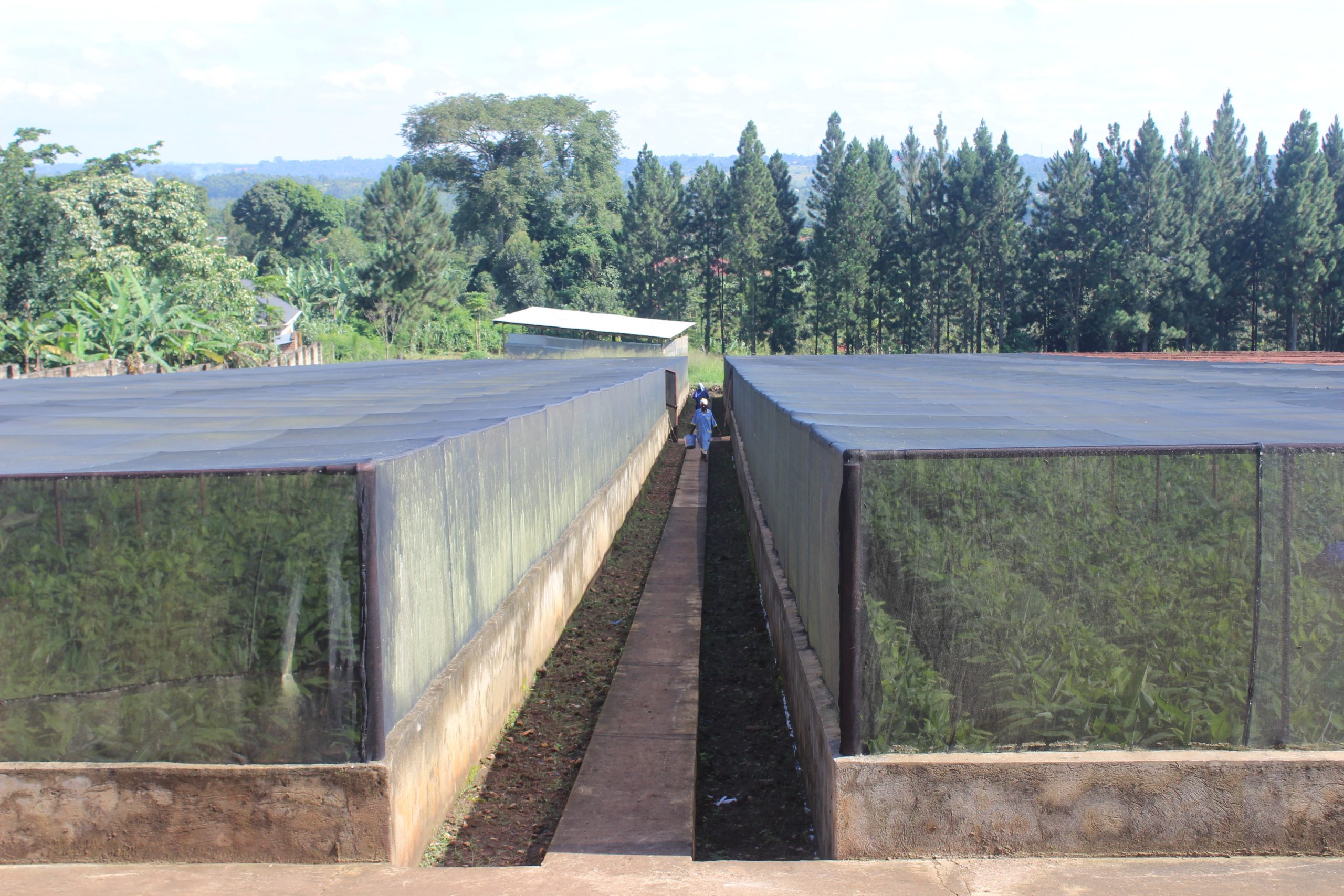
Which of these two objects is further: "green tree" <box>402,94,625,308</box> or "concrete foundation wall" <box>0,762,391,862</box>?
"green tree" <box>402,94,625,308</box>

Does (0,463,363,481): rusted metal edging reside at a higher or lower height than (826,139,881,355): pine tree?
lower

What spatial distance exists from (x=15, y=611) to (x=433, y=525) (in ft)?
6.39

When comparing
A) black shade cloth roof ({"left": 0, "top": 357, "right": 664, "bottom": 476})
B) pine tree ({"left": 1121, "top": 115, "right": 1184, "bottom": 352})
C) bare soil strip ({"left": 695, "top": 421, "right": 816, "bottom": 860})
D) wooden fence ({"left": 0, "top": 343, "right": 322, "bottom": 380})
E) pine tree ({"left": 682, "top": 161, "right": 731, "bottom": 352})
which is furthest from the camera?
pine tree ({"left": 682, "top": 161, "right": 731, "bottom": 352})

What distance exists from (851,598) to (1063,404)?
6737mm

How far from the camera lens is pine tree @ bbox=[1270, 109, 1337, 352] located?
59.3 meters

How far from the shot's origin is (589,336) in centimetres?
5706

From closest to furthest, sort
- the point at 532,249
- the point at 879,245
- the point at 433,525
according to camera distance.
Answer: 1. the point at 433,525
2. the point at 879,245
3. the point at 532,249

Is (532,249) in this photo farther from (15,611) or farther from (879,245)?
(15,611)

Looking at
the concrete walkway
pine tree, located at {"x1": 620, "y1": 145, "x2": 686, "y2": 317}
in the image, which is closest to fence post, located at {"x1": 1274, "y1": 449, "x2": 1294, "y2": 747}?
the concrete walkway

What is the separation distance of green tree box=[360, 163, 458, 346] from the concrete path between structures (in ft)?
183

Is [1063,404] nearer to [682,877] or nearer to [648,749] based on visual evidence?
[648,749]

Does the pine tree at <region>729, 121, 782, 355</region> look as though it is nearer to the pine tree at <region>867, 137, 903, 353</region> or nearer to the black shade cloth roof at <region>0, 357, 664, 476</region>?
the pine tree at <region>867, 137, 903, 353</region>

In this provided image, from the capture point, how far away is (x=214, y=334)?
26.7m

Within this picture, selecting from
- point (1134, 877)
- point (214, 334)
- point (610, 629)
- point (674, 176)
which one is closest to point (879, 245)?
point (674, 176)
